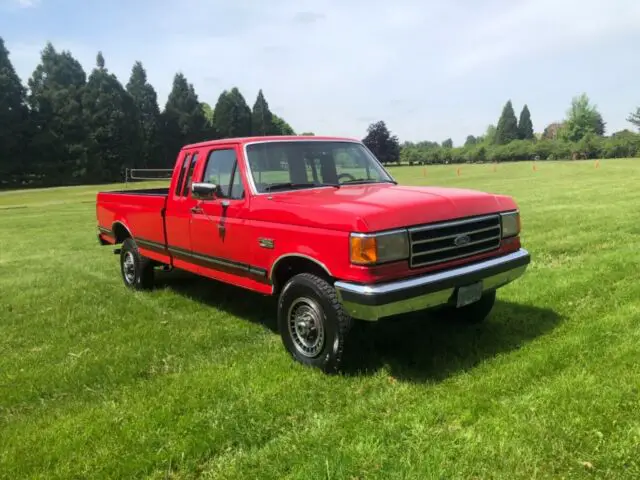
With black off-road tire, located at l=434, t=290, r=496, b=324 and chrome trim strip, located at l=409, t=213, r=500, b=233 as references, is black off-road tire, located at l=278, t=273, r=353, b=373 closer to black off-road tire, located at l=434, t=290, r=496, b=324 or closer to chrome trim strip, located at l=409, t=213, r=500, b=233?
chrome trim strip, located at l=409, t=213, r=500, b=233

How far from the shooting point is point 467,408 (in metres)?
3.68

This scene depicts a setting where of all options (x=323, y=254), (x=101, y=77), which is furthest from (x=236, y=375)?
(x=101, y=77)

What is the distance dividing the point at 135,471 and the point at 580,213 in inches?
488

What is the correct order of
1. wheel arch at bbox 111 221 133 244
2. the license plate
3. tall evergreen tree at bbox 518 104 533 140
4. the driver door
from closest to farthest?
the license plate → the driver door → wheel arch at bbox 111 221 133 244 → tall evergreen tree at bbox 518 104 533 140

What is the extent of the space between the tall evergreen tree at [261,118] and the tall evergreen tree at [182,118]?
41.3 feet

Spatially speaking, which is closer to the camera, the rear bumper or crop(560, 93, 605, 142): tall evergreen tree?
the rear bumper

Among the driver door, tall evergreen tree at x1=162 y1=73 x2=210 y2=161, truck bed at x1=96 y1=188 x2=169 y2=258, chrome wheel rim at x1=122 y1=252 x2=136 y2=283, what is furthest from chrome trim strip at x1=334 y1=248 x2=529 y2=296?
tall evergreen tree at x1=162 y1=73 x2=210 y2=161

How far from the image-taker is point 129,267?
25.7ft

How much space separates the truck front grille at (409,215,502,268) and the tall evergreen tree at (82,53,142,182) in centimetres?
6419

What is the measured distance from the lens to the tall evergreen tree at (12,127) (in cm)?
5731

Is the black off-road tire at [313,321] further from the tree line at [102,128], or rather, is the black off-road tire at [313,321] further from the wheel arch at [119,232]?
the tree line at [102,128]

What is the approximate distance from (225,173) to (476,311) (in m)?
2.95

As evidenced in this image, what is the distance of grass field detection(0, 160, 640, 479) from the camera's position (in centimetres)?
320

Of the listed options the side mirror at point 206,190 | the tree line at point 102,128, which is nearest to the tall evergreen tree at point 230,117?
the tree line at point 102,128
